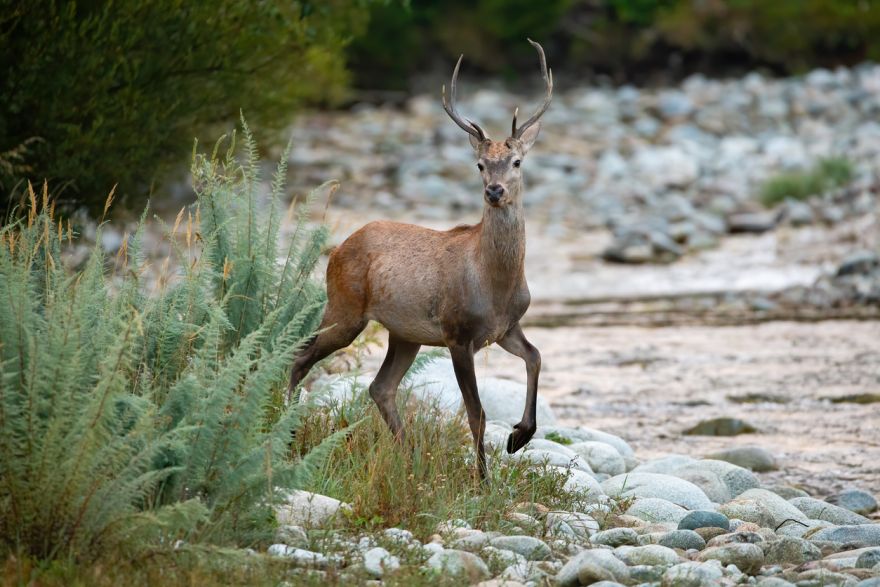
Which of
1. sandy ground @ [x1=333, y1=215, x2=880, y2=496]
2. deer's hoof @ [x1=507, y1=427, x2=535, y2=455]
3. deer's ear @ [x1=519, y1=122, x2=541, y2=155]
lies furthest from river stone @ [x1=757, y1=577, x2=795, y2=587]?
deer's ear @ [x1=519, y1=122, x2=541, y2=155]

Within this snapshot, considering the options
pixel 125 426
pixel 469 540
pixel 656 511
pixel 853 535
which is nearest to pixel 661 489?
pixel 656 511

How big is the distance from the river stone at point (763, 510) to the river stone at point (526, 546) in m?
1.67

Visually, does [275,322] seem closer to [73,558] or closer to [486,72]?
[73,558]

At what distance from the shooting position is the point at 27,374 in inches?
232

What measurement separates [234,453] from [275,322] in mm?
2256

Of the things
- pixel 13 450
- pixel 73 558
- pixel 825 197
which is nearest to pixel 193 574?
A: pixel 73 558

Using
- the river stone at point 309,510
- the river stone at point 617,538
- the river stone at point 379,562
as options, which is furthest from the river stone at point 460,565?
the river stone at point 617,538

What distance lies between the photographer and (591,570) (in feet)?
20.0

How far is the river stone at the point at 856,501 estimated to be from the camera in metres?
8.88

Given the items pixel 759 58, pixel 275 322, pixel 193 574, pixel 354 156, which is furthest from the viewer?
pixel 759 58

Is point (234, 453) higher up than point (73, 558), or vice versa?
point (234, 453)

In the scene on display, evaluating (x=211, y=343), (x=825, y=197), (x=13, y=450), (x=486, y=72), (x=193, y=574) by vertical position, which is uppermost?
(x=486, y=72)

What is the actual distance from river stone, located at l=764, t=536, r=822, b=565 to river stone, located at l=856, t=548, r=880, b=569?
29cm

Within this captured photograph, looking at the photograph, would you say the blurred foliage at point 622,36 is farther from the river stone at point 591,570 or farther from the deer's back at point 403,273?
the river stone at point 591,570
